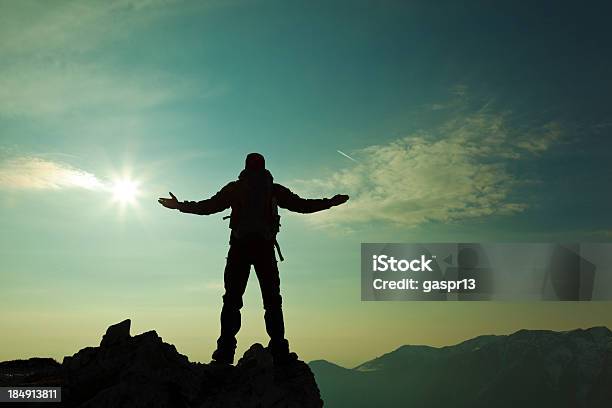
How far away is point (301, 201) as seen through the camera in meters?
17.4

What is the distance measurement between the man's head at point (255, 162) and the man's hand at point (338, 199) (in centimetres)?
241

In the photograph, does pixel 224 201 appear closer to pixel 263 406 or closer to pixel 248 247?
pixel 248 247

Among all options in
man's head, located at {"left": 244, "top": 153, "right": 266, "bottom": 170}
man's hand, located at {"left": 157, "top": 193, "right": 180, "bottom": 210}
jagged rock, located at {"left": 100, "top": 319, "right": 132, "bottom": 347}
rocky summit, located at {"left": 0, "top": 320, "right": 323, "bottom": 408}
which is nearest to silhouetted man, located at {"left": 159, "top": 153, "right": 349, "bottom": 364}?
man's head, located at {"left": 244, "top": 153, "right": 266, "bottom": 170}

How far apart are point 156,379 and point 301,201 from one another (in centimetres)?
679

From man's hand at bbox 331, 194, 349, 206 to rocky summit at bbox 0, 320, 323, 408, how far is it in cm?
503

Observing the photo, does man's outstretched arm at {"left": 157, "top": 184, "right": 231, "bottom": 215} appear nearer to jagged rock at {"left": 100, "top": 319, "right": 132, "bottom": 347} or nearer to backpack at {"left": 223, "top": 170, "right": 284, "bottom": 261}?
backpack at {"left": 223, "top": 170, "right": 284, "bottom": 261}

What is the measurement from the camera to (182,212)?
17125 millimetres

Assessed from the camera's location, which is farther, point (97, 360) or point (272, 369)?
point (272, 369)

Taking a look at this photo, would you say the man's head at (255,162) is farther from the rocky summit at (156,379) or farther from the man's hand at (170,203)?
the rocky summit at (156,379)

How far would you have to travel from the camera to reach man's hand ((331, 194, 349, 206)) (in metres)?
17.6

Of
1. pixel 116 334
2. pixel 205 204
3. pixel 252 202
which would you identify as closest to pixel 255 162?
pixel 252 202

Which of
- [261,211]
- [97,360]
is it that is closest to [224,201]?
[261,211]

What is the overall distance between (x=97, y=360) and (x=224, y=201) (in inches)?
221

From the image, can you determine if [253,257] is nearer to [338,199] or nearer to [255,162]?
[255,162]
